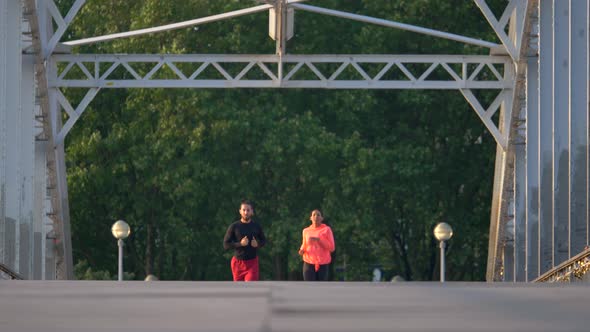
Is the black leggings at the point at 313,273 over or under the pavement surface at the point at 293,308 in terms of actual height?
over

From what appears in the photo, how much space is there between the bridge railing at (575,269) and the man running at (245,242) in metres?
3.41

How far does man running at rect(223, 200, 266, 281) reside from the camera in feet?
64.6

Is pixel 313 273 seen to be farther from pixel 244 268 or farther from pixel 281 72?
pixel 281 72

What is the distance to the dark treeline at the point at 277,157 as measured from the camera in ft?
139

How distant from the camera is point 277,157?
4194 cm

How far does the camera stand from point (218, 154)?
43.0 meters

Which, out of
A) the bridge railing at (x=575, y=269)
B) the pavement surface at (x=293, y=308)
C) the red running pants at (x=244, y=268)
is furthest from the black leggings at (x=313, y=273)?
the pavement surface at (x=293, y=308)

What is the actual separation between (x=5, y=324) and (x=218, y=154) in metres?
36.5

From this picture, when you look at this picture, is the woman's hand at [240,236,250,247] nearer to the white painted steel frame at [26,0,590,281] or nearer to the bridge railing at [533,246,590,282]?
the bridge railing at [533,246,590,282]

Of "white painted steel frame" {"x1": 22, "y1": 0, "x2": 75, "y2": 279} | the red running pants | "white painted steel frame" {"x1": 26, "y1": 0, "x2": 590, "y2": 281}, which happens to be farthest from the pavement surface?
"white painted steel frame" {"x1": 22, "y1": 0, "x2": 75, "y2": 279}

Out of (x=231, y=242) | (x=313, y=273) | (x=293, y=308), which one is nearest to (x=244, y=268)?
(x=231, y=242)

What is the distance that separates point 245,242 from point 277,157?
73.3ft

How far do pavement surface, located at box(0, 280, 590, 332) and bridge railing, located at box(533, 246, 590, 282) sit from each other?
9211 mm

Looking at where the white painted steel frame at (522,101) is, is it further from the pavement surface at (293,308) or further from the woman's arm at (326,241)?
the pavement surface at (293,308)
